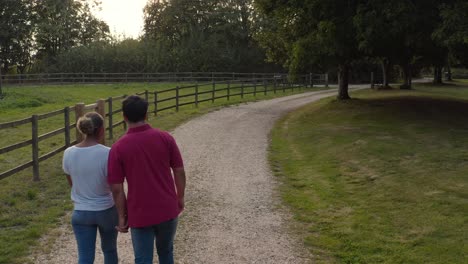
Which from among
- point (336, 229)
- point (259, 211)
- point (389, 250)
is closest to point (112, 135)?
point (259, 211)

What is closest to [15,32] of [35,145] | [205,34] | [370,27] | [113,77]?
[113,77]

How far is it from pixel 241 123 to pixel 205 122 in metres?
1.23

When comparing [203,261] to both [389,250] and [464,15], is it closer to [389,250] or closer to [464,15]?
[389,250]

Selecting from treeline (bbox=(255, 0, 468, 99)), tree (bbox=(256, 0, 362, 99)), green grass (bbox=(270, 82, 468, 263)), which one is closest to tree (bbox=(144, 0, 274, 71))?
tree (bbox=(256, 0, 362, 99))

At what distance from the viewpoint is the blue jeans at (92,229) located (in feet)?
12.1

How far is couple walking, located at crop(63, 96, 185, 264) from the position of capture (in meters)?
3.50

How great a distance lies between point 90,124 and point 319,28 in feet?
47.0

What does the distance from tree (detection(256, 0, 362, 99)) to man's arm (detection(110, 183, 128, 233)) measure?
45.6 ft

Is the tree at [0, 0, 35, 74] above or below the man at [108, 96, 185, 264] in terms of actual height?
above

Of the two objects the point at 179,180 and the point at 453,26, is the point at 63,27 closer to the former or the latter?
the point at 453,26

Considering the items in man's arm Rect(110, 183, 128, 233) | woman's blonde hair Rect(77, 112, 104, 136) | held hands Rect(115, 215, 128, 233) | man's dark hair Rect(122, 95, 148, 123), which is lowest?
held hands Rect(115, 215, 128, 233)

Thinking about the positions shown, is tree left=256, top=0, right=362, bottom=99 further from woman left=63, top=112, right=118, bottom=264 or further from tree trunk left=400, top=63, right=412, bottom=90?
tree trunk left=400, top=63, right=412, bottom=90

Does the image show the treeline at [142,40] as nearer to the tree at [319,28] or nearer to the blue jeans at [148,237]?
the tree at [319,28]

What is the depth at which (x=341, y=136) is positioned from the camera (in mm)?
13500
